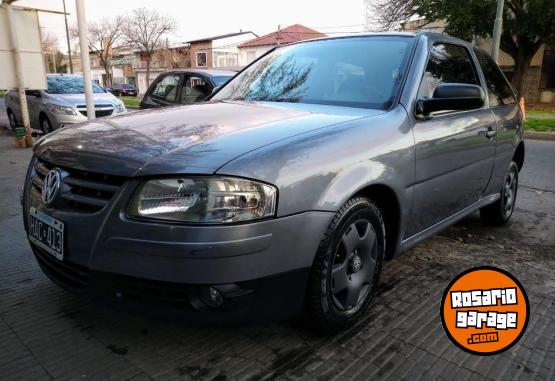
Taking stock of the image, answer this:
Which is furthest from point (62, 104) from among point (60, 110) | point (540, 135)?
point (540, 135)

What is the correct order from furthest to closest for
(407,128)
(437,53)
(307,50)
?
(307,50)
(437,53)
(407,128)

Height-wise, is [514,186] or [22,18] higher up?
[22,18]

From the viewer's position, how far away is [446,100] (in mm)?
2574

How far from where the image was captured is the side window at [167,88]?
761 centimetres

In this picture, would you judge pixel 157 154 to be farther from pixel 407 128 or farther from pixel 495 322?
pixel 495 322

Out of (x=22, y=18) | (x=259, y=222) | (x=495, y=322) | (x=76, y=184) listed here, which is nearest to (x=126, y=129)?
(x=76, y=184)

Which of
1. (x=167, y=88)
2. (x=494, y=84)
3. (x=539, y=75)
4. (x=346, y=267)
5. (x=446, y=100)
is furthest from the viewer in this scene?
(x=539, y=75)

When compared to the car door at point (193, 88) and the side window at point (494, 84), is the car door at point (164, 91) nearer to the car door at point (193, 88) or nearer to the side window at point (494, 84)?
the car door at point (193, 88)

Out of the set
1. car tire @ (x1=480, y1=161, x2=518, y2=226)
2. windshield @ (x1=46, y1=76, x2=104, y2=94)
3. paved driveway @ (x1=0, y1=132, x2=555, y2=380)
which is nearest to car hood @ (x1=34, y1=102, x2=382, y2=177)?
paved driveway @ (x1=0, y1=132, x2=555, y2=380)

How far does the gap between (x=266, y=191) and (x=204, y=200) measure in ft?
0.79

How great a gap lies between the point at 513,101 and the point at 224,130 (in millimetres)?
3141

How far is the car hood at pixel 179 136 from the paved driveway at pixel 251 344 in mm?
853

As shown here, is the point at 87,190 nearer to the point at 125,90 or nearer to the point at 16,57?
the point at 16,57

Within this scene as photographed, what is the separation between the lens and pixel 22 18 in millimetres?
8242
